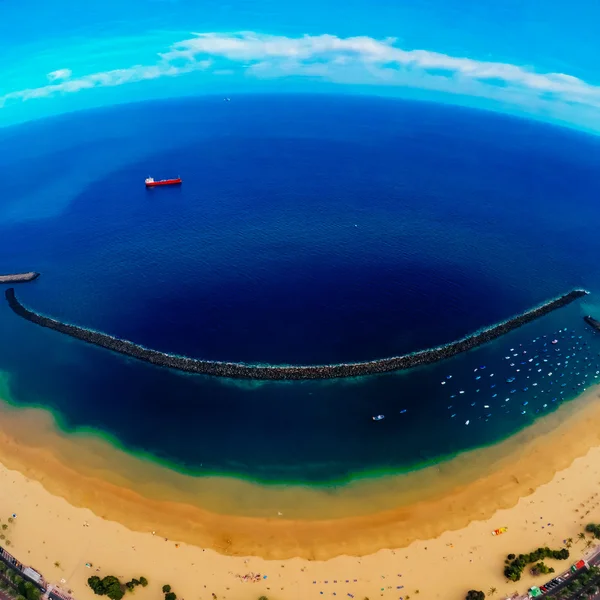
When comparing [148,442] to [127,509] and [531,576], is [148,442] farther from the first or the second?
[531,576]

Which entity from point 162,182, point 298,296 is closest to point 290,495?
point 298,296

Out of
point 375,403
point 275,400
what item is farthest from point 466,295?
point 275,400

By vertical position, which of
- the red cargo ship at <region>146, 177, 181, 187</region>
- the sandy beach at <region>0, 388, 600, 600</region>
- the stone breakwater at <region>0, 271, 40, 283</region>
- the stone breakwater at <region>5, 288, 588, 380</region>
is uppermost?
the red cargo ship at <region>146, 177, 181, 187</region>

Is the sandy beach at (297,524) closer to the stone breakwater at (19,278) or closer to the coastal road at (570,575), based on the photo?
the coastal road at (570,575)

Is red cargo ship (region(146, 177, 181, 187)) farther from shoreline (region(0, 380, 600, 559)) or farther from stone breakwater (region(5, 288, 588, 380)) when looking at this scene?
shoreline (region(0, 380, 600, 559))

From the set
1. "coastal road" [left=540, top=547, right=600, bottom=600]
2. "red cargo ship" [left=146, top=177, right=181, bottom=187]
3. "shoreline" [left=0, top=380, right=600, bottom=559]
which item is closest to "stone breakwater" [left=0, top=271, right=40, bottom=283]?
"shoreline" [left=0, top=380, right=600, bottom=559]

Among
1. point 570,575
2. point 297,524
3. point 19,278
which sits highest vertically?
point 19,278

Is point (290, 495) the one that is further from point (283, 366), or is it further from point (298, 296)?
point (298, 296)
